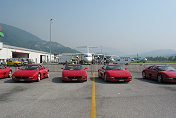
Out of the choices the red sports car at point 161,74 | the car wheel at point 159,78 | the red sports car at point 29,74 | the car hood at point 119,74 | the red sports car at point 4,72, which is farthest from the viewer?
the red sports car at point 4,72

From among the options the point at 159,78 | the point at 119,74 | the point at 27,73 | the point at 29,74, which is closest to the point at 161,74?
the point at 159,78

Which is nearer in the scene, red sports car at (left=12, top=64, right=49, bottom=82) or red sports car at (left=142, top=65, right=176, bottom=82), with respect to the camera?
red sports car at (left=12, top=64, right=49, bottom=82)

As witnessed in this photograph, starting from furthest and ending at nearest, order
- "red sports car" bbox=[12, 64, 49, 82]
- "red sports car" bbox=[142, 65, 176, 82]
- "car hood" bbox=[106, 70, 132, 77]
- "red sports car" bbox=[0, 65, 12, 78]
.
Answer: "red sports car" bbox=[0, 65, 12, 78]
"car hood" bbox=[106, 70, 132, 77]
"red sports car" bbox=[142, 65, 176, 82]
"red sports car" bbox=[12, 64, 49, 82]

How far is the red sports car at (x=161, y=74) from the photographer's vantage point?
1101 cm

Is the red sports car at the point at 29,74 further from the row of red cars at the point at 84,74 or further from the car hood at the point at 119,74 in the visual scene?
the car hood at the point at 119,74

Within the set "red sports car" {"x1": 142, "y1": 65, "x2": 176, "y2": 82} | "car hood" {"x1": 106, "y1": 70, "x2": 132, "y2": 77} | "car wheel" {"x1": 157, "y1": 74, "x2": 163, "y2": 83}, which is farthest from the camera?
"car wheel" {"x1": 157, "y1": 74, "x2": 163, "y2": 83}

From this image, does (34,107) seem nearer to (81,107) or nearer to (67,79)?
(81,107)

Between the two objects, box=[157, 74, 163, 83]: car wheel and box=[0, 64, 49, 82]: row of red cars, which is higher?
box=[0, 64, 49, 82]: row of red cars

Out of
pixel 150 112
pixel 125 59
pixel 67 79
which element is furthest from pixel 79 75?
pixel 125 59

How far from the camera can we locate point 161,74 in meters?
11.5

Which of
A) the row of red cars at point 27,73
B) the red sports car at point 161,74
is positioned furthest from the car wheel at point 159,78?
the row of red cars at point 27,73

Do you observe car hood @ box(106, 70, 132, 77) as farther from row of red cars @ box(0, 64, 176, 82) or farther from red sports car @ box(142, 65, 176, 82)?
red sports car @ box(142, 65, 176, 82)

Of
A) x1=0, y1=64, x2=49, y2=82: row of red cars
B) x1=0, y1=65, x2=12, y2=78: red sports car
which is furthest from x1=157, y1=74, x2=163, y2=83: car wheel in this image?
x1=0, y1=65, x2=12, y2=78: red sports car

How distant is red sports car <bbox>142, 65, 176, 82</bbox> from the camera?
1101 cm
